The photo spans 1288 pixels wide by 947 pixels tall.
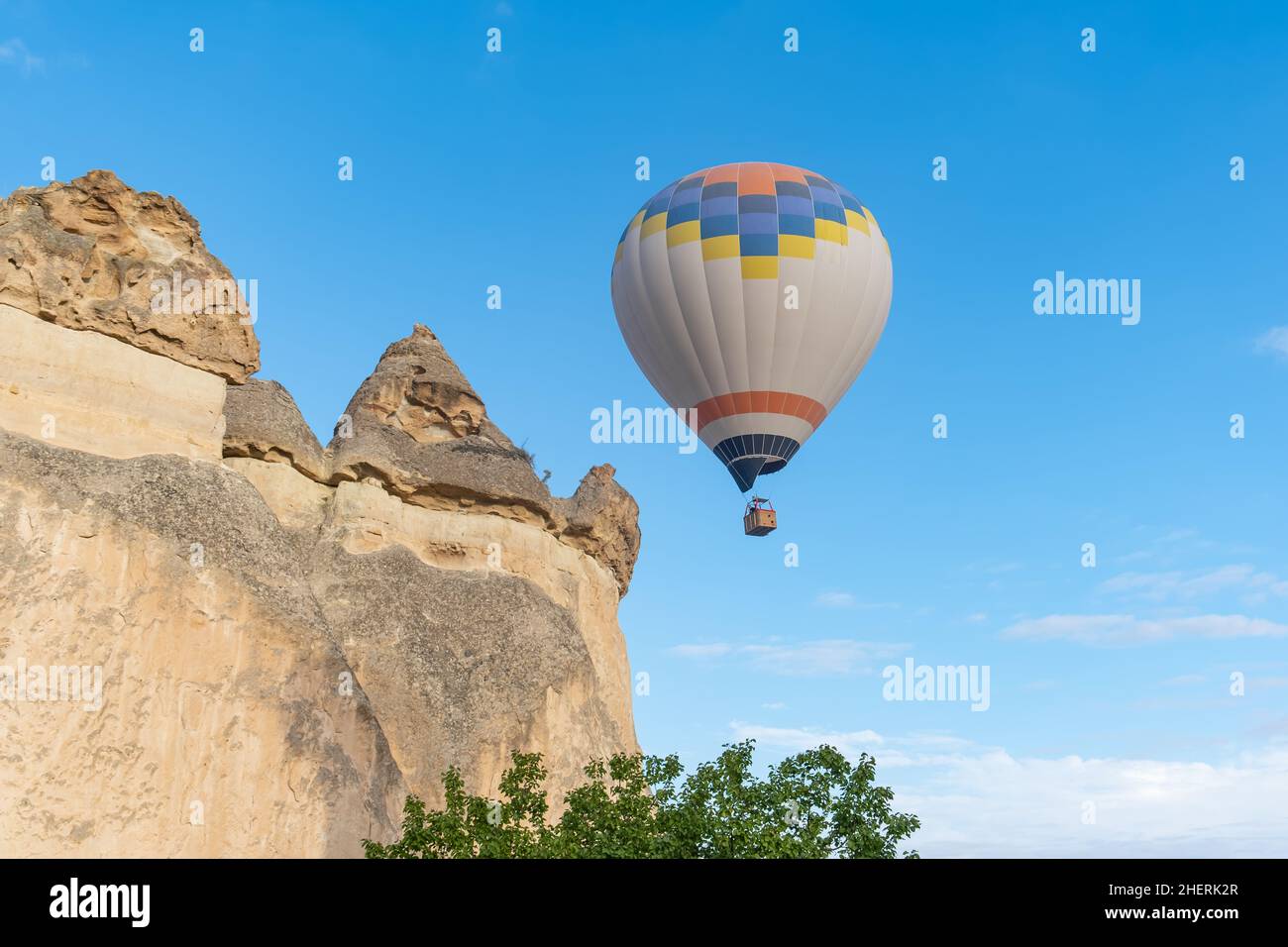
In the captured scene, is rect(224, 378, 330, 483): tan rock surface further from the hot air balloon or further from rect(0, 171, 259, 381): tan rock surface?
the hot air balloon

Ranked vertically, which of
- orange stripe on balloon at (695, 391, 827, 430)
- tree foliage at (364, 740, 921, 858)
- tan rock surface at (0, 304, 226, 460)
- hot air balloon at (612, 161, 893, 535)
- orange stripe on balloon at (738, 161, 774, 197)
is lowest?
tree foliage at (364, 740, 921, 858)

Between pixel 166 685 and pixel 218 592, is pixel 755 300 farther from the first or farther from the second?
pixel 166 685

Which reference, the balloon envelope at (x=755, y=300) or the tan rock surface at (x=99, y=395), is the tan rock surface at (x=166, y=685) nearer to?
the tan rock surface at (x=99, y=395)

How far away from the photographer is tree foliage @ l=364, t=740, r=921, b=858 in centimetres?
2189

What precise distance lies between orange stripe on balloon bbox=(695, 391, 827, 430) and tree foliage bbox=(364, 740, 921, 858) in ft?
52.8

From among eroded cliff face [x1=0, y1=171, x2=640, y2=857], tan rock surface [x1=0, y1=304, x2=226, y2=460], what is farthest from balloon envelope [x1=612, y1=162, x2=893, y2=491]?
tan rock surface [x1=0, y1=304, x2=226, y2=460]

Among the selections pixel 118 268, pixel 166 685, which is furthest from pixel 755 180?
pixel 166 685

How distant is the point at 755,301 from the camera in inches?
1478

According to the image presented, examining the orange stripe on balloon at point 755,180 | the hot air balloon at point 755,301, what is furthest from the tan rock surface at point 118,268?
the orange stripe on balloon at point 755,180

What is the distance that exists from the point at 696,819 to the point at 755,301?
19002 mm

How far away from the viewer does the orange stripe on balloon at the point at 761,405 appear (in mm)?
38219

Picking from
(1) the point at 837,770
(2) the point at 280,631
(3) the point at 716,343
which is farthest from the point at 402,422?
(1) the point at 837,770
